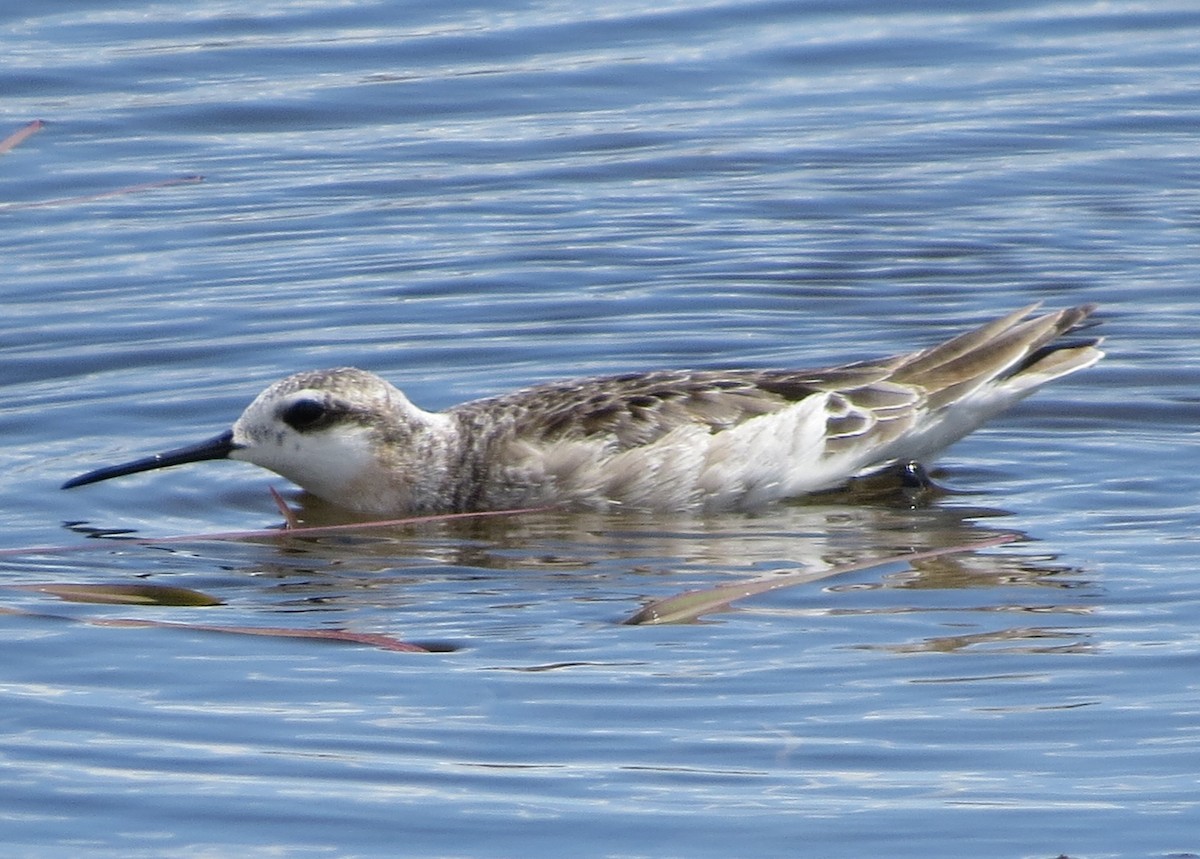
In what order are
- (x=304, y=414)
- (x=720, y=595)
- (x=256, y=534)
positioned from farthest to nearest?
(x=304, y=414) < (x=256, y=534) < (x=720, y=595)

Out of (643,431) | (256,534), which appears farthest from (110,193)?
(643,431)

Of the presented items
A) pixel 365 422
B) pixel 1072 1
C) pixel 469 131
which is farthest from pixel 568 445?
pixel 1072 1

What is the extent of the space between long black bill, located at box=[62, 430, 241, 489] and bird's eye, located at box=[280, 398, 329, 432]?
9.8 inches

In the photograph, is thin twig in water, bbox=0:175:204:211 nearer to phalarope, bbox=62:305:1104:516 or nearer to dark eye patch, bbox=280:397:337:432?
phalarope, bbox=62:305:1104:516

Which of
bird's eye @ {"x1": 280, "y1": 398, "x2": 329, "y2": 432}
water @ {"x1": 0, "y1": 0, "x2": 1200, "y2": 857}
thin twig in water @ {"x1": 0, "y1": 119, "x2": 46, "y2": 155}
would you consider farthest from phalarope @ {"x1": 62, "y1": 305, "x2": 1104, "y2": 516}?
thin twig in water @ {"x1": 0, "y1": 119, "x2": 46, "y2": 155}

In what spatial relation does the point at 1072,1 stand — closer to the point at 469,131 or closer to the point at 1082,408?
the point at 469,131

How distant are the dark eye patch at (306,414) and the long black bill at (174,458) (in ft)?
0.82

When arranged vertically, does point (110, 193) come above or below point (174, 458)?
above

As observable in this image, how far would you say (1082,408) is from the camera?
11469mm

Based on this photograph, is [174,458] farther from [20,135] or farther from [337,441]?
[20,135]

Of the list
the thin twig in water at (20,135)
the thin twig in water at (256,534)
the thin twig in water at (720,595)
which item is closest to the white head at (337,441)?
the thin twig in water at (256,534)

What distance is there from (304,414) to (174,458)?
1.88 ft

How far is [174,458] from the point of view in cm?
1031

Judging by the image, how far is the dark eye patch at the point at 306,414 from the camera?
10.4 m
